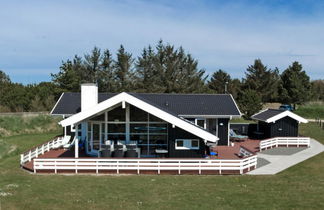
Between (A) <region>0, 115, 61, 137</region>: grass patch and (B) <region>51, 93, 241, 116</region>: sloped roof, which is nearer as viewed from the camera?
(B) <region>51, 93, 241, 116</region>: sloped roof

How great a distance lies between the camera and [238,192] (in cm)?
1193

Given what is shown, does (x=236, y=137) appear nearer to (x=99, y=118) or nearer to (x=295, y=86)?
(x=99, y=118)

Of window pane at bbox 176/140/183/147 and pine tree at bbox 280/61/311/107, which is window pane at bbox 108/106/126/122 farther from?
pine tree at bbox 280/61/311/107

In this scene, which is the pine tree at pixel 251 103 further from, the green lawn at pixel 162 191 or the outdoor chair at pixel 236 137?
the green lawn at pixel 162 191

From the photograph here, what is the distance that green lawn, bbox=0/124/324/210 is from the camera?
1027 cm

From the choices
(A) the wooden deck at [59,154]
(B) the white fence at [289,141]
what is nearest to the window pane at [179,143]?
(A) the wooden deck at [59,154]

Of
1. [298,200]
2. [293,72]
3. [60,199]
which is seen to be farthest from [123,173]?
[293,72]

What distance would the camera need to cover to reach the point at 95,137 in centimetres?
1855

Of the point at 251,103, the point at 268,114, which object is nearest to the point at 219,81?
the point at 251,103

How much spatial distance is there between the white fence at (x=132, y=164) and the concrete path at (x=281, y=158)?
187 cm

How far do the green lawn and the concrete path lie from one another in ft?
3.12

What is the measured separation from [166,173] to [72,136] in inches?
452

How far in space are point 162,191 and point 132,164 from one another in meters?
3.68

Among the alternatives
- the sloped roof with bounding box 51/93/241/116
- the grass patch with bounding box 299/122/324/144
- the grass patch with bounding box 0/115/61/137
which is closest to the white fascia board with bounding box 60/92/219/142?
the sloped roof with bounding box 51/93/241/116
